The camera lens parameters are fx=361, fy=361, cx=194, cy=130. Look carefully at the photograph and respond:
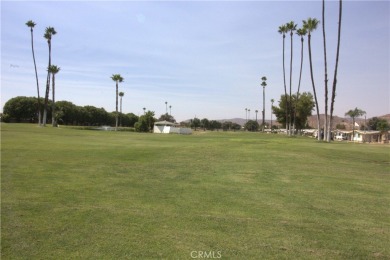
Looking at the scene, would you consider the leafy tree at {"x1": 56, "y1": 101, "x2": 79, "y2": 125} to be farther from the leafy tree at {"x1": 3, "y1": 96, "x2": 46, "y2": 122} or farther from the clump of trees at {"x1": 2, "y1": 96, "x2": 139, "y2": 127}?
the leafy tree at {"x1": 3, "y1": 96, "x2": 46, "y2": 122}

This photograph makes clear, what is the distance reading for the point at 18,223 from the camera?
7.12 metres

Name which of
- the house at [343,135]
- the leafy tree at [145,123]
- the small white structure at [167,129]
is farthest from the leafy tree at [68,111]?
the house at [343,135]

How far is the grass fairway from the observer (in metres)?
6.19

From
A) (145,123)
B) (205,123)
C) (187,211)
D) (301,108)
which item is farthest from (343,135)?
(187,211)

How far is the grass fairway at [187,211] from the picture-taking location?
20.3 feet

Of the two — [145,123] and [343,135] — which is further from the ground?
[145,123]

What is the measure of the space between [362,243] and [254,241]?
2021mm

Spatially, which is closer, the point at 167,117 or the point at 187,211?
the point at 187,211

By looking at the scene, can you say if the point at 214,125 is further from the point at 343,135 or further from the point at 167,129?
the point at 167,129

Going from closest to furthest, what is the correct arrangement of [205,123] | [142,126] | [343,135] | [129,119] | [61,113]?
1. [142,126]
2. [61,113]
3. [343,135]
4. [129,119]
5. [205,123]

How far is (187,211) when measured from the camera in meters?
8.40

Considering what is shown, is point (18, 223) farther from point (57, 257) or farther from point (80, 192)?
point (80, 192)

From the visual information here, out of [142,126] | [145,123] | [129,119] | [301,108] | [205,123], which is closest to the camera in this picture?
[301,108]

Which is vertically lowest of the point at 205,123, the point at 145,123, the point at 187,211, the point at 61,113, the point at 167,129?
→ the point at 187,211
